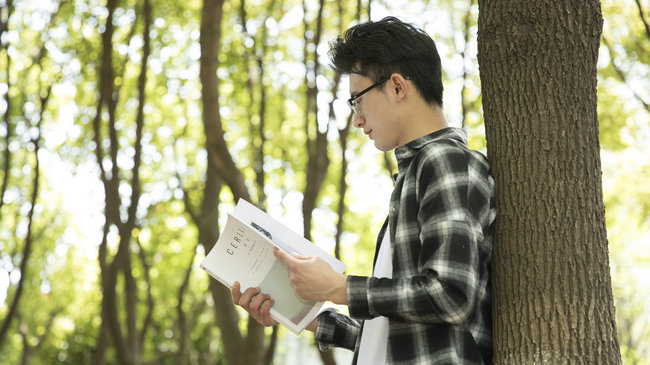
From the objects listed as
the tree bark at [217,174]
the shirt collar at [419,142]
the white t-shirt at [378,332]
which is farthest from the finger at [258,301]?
the tree bark at [217,174]

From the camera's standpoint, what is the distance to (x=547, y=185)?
2.32 meters

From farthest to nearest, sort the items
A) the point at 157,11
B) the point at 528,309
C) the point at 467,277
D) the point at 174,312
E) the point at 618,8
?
the point at 174,312
the point at 157,11
the point at 618,8
the point at 528,309
the point at 467,277

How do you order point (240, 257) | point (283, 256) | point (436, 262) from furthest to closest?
point (240, 257)
point (283, 256)
point (436, 262)

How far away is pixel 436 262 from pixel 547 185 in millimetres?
594

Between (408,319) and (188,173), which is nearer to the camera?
(408,319)

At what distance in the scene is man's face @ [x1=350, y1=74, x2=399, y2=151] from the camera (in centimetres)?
233

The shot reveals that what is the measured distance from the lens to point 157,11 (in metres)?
10.8

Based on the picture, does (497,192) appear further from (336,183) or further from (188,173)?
(188,173)

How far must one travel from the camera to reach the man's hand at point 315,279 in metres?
2.07

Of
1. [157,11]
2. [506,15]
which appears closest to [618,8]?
[157,11]

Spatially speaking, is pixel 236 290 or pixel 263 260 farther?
pixel 236 290

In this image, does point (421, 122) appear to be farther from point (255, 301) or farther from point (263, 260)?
point (255, 301)

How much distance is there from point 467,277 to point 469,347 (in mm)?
263

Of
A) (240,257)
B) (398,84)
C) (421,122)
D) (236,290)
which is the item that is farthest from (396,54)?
(236,290)
